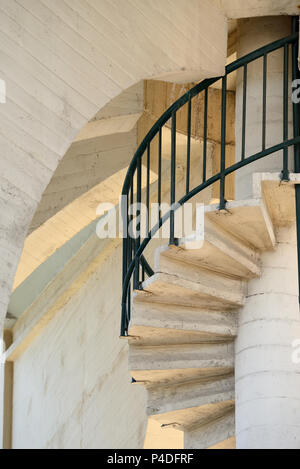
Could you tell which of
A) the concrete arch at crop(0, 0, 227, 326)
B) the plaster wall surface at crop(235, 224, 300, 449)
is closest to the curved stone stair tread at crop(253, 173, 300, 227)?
the plaster wall surface at crop(235, 224, 300, 449)

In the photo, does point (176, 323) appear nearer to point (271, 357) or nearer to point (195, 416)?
point (271, 357)

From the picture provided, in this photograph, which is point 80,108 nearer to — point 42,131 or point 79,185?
point 42,131

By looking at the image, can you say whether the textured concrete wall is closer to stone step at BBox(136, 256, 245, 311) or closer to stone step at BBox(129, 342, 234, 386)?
stone step at BBox(129, 342, 234, 386)

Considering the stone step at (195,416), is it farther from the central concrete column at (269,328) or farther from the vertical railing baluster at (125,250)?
the vertical railing baluster at (125,250)

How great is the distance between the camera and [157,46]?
Result: 773 centimetres

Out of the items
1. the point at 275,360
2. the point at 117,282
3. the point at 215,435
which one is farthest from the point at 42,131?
the point at 117,282

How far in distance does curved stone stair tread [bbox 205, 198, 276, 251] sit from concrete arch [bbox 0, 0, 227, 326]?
1.13m

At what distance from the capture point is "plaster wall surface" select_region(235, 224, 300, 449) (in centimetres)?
776

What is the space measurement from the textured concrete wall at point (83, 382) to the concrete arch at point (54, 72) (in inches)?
170

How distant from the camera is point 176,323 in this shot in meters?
8.25

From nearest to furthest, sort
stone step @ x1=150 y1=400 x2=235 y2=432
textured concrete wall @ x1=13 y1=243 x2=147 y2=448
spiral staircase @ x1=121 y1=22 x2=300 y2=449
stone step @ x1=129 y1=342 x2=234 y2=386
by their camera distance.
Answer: spiral staircase @ x1=121 y1=22 x2=300 y2=449
stone step @ x1=129 y1=342 x2=234 y2=386
stone step @ x1=150 y1=400 x2=235 y2=432
textured concrete wall @ x1=13 y1=243 x2=147 y2=448

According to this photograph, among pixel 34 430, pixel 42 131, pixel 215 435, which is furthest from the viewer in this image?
pixel 34 430

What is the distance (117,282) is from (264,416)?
4055mm
